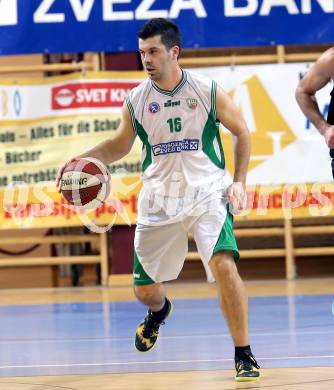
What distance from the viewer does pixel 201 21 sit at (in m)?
9.96

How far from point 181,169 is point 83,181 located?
0.50 m

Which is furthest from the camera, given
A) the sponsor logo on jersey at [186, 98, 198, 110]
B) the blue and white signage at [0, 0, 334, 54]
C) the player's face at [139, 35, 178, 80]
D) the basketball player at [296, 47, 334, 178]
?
the blue and white signage at [0, 0, 334, 54]

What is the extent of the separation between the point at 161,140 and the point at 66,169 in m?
0.50

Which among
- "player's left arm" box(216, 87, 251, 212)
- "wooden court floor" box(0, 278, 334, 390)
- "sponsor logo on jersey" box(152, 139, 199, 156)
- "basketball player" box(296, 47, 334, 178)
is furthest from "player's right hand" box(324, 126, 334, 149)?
"wooden court floor" box(0, 278, 334, 390)

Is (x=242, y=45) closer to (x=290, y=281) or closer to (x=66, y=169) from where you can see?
(x=290, y=281)

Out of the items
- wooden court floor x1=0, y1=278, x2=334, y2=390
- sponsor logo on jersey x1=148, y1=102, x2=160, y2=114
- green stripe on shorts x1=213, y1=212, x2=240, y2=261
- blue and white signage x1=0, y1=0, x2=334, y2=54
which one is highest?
blue and white signage x1=0, y1=0, x2=334, y2=54

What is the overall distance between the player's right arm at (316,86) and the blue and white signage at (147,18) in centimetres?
444

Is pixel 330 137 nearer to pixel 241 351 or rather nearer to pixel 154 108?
pixel 154 108

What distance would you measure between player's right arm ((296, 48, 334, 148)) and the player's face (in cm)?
91

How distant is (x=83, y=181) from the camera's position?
17.0 feet

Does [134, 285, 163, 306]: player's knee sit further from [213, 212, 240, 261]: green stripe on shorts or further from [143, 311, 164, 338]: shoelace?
[213, 212, 240, 261]: green stripe on shorts

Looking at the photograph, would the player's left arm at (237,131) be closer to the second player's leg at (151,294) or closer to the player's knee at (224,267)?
the player's knee at (224,267)

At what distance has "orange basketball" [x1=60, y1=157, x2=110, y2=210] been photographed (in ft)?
16.8

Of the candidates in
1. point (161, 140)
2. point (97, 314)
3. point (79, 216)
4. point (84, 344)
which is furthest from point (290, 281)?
point (161, 140)
